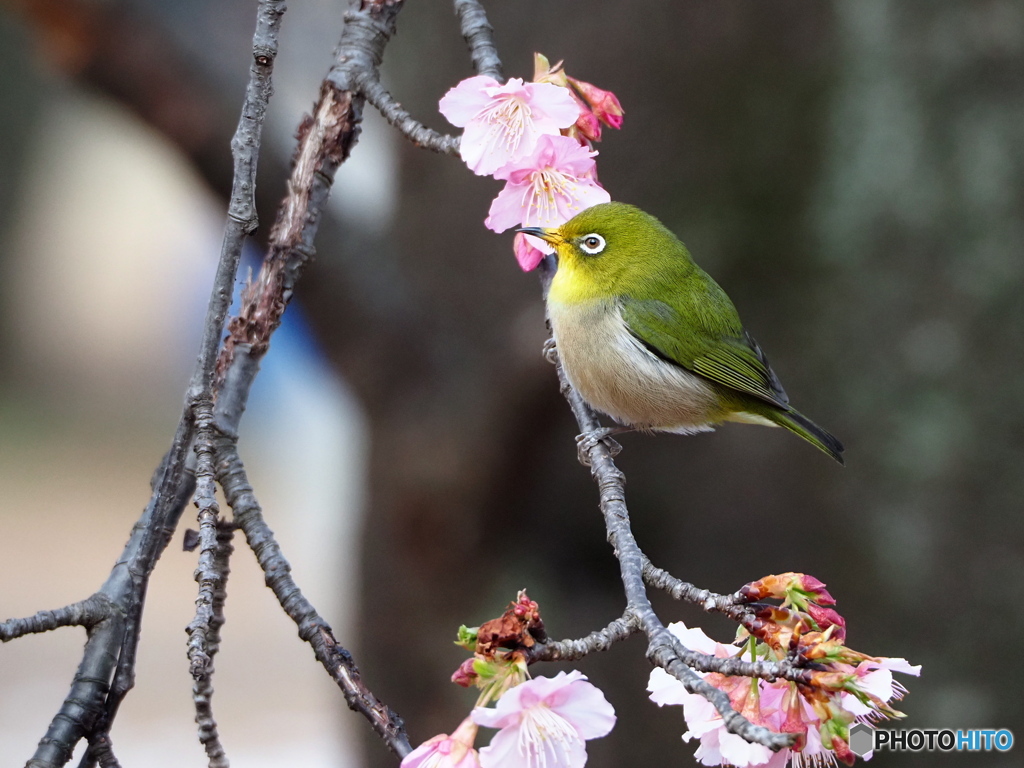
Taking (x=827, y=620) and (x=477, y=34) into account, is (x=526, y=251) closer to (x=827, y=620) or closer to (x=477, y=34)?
(x=477, y=34)

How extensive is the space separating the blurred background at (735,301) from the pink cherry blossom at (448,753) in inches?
87.6

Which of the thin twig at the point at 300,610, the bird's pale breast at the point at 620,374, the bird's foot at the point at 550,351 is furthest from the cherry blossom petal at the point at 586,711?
the bird's foot at the point at 550,351

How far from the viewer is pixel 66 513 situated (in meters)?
10.3

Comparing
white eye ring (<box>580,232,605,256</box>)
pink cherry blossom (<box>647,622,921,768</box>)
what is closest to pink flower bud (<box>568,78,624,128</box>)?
white eye ring (<box>580,232,605,256</box>)

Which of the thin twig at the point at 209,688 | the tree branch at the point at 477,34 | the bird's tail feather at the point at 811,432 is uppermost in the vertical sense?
the tree branch at the point at 477,34

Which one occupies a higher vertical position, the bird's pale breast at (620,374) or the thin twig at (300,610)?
the bird's pale breast at (620,374)

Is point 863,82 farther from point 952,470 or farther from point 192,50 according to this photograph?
point 192,50

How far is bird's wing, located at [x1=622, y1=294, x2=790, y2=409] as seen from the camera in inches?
119

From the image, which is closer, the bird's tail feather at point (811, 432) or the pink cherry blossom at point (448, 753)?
the pink cherry blossom at point (448, 753)

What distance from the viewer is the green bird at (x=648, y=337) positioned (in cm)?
289

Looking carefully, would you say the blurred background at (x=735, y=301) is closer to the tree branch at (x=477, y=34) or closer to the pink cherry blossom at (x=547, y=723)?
the tree branch at (x=477, y=34)

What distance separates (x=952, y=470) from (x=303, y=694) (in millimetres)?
6371

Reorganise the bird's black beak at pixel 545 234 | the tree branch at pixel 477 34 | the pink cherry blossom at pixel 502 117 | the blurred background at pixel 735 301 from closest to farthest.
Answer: the pink cherry blossom at pixel 502 117
the tree branch at pixel 477 34
the bird's black beak at pixel 545 234
the blurred background at pixel 735 301

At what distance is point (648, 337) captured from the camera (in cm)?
302
